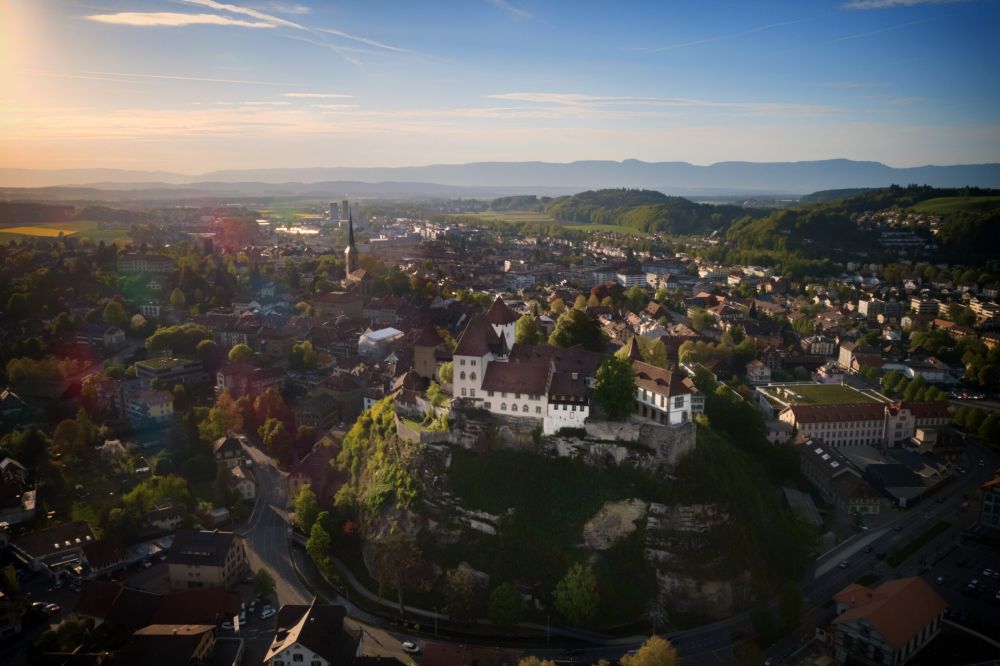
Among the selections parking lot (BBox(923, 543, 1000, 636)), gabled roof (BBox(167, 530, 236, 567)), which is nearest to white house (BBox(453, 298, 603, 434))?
gabled roof (BBox(167, 530, 236, 567))

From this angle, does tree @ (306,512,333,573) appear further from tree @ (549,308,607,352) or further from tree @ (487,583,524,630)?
tree @ (549,308,607,352)

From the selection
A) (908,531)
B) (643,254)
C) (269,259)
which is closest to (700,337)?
(908,531)

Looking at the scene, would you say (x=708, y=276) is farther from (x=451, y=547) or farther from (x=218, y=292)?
(x=451, y=547)

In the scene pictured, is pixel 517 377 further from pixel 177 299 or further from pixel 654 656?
pixel 177 299

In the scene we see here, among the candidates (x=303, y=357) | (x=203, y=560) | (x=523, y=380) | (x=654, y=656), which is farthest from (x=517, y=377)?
(x=303, y=357)

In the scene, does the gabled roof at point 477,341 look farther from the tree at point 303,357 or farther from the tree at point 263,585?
the tree at point 303,357
